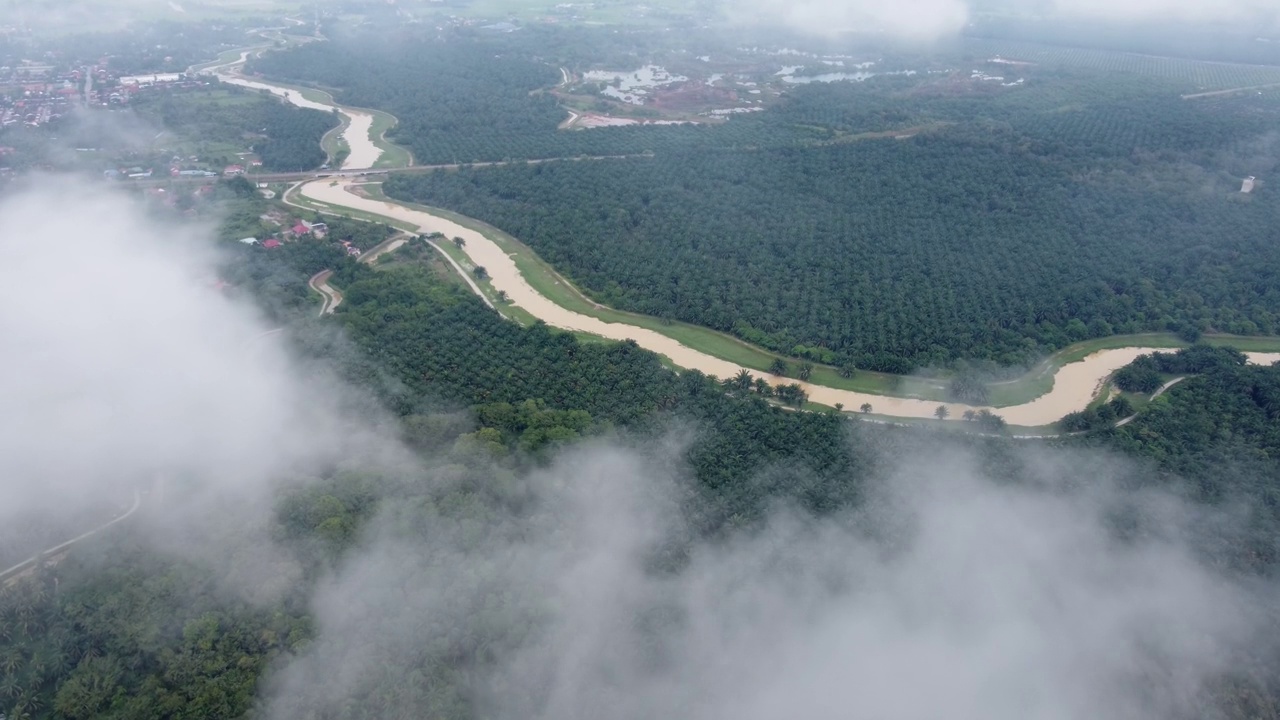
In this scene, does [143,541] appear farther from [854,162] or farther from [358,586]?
[854,162]

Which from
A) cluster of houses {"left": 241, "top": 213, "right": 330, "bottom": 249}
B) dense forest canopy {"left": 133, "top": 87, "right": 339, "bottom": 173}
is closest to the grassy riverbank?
cluster of houses {"left": 241, "top": 213, "right": 330, "bottom": 249}

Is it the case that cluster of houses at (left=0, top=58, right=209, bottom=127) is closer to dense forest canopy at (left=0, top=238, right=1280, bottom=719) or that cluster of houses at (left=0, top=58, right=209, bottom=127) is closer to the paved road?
dense forest canopy at (left=0, top=238, right=1280, bottom=719)

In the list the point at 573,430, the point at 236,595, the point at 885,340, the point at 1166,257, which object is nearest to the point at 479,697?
the point at 236,595

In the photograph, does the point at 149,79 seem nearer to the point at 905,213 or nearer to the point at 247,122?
the point at 247,122

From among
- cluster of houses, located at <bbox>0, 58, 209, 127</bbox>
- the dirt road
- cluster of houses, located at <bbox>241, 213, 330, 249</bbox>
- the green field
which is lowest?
Answer: the dirt road

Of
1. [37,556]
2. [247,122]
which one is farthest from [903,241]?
[247,122]

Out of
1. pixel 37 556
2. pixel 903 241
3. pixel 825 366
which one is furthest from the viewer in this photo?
pixel 903 241

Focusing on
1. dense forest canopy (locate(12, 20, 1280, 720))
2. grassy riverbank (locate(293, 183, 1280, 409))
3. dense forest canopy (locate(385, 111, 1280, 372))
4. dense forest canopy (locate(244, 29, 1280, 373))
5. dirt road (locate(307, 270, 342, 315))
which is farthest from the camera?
dirt road (locate(307, 270, 342, 315))

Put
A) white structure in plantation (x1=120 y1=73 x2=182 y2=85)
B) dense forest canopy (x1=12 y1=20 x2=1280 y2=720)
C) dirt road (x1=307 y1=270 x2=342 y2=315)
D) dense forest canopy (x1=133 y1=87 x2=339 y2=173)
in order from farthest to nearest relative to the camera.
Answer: white structure in plantation (x1=120 y1=73 x2=182 y2=85), dense forest canopy (x1=133 y1=87 x2=339 y2=173), dirt road (x1=307 y1=270 x2=342 y2=315), dense forest canopy (x1=12 y1=20 x2=1280 y2=720)

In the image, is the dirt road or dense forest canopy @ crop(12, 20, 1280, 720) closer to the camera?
dense forest canopy @ crop(12, 20, 1280, 720)
